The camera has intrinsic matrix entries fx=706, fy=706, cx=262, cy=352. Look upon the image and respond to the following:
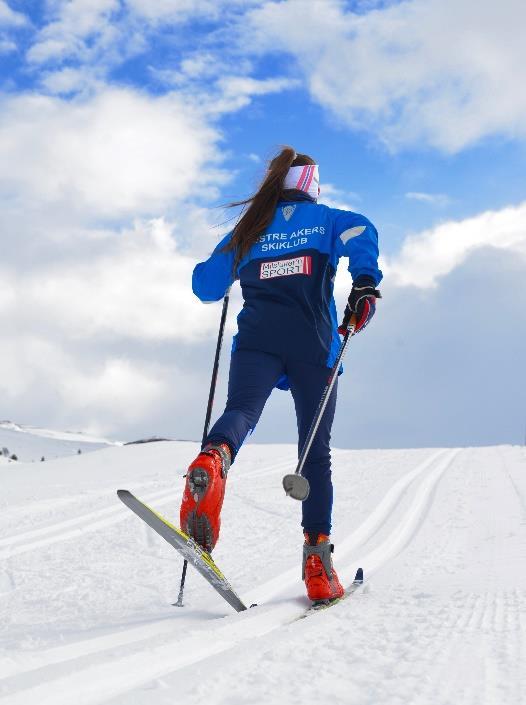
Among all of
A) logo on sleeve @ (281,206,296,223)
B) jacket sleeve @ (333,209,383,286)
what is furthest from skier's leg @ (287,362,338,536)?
logo on sleeve @ (281,206,296,223)

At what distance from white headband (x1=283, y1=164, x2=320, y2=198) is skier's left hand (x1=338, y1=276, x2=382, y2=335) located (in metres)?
0.63

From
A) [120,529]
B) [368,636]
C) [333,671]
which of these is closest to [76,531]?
[120,529]

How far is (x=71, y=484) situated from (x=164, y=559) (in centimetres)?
489

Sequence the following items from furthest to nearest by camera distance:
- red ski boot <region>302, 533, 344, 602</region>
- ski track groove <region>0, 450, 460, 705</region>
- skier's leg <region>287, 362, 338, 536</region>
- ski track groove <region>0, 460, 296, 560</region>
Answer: ski track groove <region>0, 460, 296, 560</region> < skier's leg <region>287, 362, 338, 536</region> < red ski boot <region>302, 533, 344, 602</region> < ski track groove <region>0, 450, 460, 705</region>

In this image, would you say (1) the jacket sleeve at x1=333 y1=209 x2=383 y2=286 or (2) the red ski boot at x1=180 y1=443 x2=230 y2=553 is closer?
(2) the red ski boot at x1=180 y1=443 x2=230 y2=553

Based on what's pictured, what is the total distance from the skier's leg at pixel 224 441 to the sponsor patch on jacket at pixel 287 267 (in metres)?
0.40

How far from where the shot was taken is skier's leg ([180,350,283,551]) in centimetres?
287

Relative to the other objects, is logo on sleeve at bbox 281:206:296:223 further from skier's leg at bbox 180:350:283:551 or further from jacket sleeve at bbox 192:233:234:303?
skier's leg at bbox 180:350:283:551

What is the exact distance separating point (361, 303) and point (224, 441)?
0.96 m

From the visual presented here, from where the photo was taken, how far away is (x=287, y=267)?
345 centimetres

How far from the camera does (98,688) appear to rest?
1.71 m

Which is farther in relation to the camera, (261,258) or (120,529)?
(120,529)

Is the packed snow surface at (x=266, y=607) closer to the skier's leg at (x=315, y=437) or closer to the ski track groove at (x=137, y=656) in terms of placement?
the ski track groove at (x=137, y=656)

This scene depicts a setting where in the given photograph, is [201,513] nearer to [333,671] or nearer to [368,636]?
[368,636]
